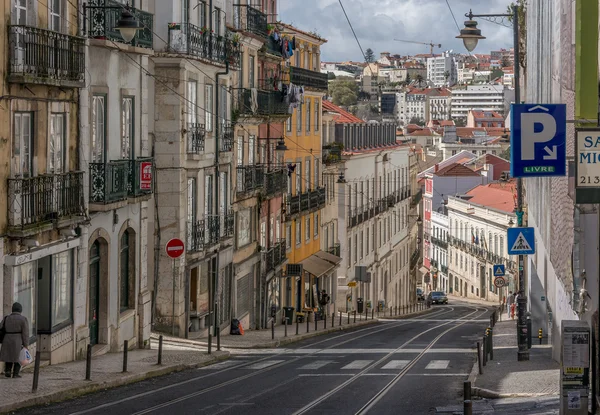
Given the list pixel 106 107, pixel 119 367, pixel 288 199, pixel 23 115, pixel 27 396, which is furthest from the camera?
pixel 288 199

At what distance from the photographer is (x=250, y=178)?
4316 cm

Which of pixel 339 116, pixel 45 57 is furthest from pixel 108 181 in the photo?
pixel 339 116

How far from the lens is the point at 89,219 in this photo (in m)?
25.2

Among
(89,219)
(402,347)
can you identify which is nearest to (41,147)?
(89,219)

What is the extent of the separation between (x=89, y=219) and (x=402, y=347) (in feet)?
45.3

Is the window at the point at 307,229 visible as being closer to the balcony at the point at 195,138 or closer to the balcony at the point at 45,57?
the balcony at the point at 195,138

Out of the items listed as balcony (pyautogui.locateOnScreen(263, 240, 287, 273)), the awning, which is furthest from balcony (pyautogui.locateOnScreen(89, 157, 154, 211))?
the awning

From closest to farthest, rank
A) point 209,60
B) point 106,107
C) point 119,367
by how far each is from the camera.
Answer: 1. point 119,367
2. point 106,107
3. point 209,60

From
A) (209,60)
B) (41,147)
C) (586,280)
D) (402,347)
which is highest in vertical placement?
(209,60)

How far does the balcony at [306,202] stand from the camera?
53250 millimetres

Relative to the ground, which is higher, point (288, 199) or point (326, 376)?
point (288, 199)

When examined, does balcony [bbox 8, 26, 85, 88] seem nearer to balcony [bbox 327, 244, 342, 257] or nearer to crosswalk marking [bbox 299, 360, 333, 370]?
crosswalk marking [bbox 299, 360, 333, 370]

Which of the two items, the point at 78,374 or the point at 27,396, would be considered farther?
the point at 78,374

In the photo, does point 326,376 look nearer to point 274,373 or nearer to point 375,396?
point 274,373
